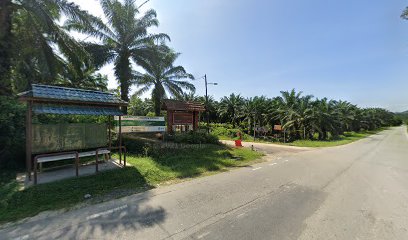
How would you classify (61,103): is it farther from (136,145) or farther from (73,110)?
(136,145)

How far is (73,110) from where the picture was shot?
24.9 ft

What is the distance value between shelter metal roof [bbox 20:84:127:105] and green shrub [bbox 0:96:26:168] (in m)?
1.60

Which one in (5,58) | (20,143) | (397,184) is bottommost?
(397,184)

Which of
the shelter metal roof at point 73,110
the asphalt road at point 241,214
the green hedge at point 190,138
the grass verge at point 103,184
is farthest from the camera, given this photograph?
the green hedge at point 190,138

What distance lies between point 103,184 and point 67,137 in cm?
287

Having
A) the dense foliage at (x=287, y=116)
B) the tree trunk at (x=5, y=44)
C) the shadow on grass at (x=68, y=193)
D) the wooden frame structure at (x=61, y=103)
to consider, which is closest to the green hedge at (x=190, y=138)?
→ the wooden frame structure at (x=61, y=103)

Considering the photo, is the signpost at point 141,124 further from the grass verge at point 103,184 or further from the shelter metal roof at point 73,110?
the shelter metal roof at point 73,110

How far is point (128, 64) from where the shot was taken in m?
15.5

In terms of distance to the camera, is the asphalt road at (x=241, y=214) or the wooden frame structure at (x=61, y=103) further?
the wooden frame structure at (x=61, y=103)

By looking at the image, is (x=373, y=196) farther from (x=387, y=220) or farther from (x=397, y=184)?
(x=397, y=184)

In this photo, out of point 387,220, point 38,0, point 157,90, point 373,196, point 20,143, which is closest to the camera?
point 387,220

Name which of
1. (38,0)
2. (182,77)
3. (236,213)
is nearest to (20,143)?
(38,0)

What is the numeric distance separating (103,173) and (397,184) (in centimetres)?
997

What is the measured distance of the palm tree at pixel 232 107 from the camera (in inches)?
1508
